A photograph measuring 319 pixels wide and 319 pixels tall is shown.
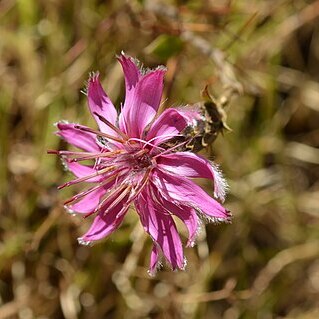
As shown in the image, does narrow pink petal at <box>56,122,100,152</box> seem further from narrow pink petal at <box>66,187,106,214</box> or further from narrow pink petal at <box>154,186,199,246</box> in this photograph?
narrow pink petal at <box>154,186,199,246</box>

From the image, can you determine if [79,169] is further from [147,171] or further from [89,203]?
[147,171]

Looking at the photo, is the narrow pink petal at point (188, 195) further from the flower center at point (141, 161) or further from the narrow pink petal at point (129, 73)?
the narrow pink petal at point (129, 73)

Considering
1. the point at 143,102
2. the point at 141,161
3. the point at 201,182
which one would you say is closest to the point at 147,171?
the point at 141,161

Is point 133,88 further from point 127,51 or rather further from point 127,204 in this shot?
point 127,51

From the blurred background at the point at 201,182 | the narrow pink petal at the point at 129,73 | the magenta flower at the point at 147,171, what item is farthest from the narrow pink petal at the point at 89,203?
the blurred background at the point at 201,182

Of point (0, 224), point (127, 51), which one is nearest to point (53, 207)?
point (0, 224)

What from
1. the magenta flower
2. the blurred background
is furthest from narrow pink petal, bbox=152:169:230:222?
the blurred background
